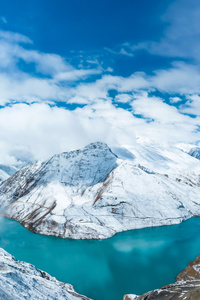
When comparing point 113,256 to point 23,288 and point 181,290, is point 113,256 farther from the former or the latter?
point 23,288

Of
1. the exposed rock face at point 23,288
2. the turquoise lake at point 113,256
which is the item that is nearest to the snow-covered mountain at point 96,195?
the turquoise lake at point 113,256

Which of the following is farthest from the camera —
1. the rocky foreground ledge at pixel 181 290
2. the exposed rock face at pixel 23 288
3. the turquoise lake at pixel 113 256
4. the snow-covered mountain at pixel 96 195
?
the snow-covered mountain at pixel 96 195

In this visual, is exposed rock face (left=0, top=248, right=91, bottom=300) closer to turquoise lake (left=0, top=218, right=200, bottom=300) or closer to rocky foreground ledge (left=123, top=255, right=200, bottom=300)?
turquoise lake (left=0, top=218, right=200, bottom=300)

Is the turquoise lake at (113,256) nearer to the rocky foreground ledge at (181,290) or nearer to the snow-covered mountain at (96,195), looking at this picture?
the rocky foreground ledge at (181,290)

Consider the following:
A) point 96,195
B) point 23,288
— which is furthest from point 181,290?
point 96,195

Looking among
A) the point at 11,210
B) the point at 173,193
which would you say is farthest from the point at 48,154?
the point at 173,193

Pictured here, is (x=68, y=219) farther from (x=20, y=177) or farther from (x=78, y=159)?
(x=20, y=177)
